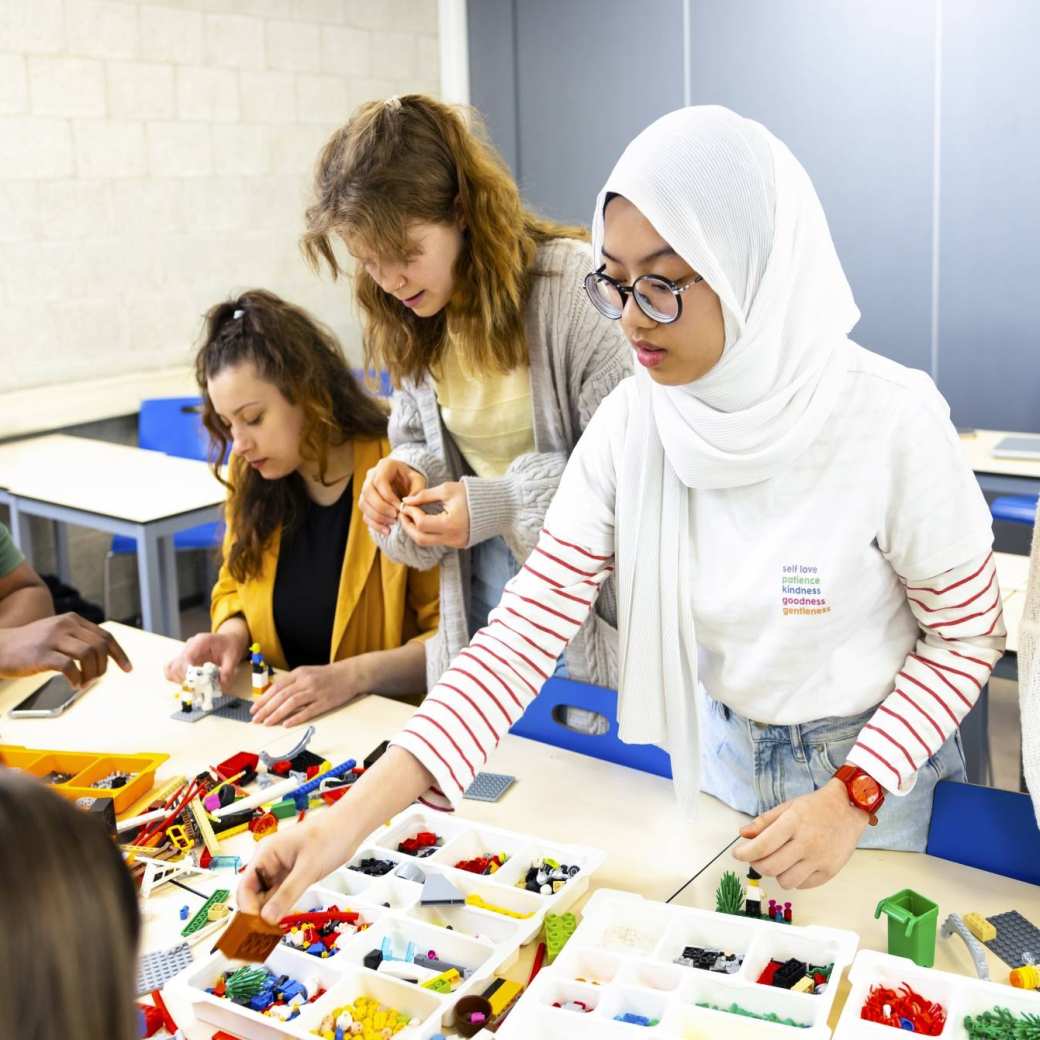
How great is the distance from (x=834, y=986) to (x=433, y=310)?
1.12 metres

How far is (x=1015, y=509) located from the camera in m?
3.43

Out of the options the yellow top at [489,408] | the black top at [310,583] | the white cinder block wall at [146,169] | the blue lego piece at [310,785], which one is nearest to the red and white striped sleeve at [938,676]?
the blue lego piece at [310,785]

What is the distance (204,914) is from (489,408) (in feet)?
3.05

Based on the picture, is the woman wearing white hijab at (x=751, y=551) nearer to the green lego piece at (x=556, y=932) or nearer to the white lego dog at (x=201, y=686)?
the green lego piece at (x=556, y=932)

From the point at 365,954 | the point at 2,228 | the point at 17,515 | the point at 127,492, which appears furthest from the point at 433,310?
the point at 2,228

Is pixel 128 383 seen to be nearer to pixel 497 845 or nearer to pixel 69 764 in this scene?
pixel 69 764

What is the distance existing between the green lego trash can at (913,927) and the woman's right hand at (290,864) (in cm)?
→ 54

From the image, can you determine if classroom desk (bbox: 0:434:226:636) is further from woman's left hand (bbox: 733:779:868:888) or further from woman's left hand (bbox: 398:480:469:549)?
woman's left hand (bbox: 733:779:868:888)

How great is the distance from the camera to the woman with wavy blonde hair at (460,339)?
174 centimetres

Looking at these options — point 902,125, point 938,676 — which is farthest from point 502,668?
point 902,125

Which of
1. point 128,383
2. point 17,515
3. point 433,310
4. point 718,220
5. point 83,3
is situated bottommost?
point 17,515

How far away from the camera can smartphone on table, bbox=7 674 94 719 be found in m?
1.95

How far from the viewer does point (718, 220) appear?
1.16 metres

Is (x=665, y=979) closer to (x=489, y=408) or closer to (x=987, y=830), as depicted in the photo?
(x=987, y=830)
